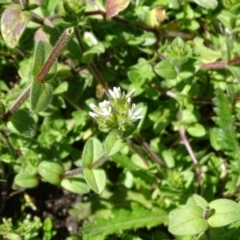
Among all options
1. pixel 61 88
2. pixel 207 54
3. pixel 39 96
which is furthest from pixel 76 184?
pixel 207 54

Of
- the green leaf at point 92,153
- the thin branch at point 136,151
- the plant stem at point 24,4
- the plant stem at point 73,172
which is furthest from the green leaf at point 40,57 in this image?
the thin branch at point 136,151

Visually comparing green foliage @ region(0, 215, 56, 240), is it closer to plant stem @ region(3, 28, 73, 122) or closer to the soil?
the soil

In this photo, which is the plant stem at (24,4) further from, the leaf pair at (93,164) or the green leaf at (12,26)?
the leaf pair at (93,164)

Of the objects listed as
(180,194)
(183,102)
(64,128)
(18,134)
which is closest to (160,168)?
(180,194)

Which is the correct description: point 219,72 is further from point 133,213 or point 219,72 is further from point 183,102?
point 133,213

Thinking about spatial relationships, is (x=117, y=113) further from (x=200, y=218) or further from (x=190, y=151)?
(x=190, y=151)
